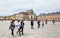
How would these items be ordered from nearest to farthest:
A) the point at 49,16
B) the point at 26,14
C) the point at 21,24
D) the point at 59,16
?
the point at 21,24 → the point at 59,16 → the point at 49,16 → the point at 26,14

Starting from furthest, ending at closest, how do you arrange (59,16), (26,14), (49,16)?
(26,14), (49,16), (59,16)

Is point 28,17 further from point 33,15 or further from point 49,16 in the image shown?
point 49,16

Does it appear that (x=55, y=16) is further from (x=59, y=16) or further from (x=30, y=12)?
(x=30, y=12)

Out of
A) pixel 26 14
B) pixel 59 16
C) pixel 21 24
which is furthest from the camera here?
pixel 26 14

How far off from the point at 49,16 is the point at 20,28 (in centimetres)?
15254

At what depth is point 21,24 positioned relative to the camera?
17.1 metres

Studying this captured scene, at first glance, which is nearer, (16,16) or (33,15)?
(33,15)

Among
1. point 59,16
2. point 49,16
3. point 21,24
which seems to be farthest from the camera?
point 49,16

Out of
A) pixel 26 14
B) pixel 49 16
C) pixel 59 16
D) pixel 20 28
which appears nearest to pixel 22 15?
pixel 26 14

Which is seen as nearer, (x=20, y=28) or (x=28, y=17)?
(x=20, y=28)

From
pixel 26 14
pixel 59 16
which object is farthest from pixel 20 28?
pixel 26 14

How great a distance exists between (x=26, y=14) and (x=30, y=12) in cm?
491

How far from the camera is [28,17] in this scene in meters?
176

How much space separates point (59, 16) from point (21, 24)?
13755 centimetres
